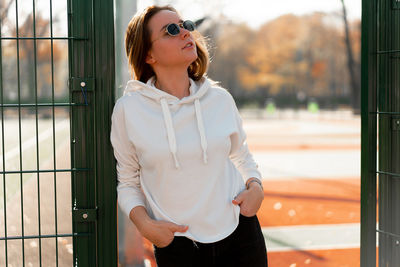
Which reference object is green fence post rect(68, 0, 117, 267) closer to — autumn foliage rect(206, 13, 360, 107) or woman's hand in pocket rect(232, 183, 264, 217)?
woman's hand in pocket rect(232, 183, 264, 217)

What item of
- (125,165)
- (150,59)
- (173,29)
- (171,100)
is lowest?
(125,165)

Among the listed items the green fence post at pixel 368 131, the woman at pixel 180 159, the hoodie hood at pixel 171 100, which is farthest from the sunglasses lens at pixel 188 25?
the green fence post at pixel 368 131

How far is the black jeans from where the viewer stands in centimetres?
214

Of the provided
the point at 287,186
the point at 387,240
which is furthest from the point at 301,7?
the point at 387,240

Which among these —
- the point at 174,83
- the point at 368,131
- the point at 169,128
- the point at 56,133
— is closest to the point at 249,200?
the point at 169,128

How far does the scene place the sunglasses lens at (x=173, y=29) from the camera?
2205mm

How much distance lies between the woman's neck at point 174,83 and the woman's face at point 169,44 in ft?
0.15

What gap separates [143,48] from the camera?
7.50 ft

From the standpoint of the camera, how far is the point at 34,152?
264 centimetres

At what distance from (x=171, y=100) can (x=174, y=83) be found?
13 cm

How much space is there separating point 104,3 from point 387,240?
6.89 ft

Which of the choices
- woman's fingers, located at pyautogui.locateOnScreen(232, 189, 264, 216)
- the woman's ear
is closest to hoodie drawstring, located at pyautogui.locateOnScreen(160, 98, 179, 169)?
the woman's ear

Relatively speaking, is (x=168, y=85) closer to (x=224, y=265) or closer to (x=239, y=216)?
(x=239, y=216)

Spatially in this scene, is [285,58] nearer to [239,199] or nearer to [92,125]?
[92,125]
